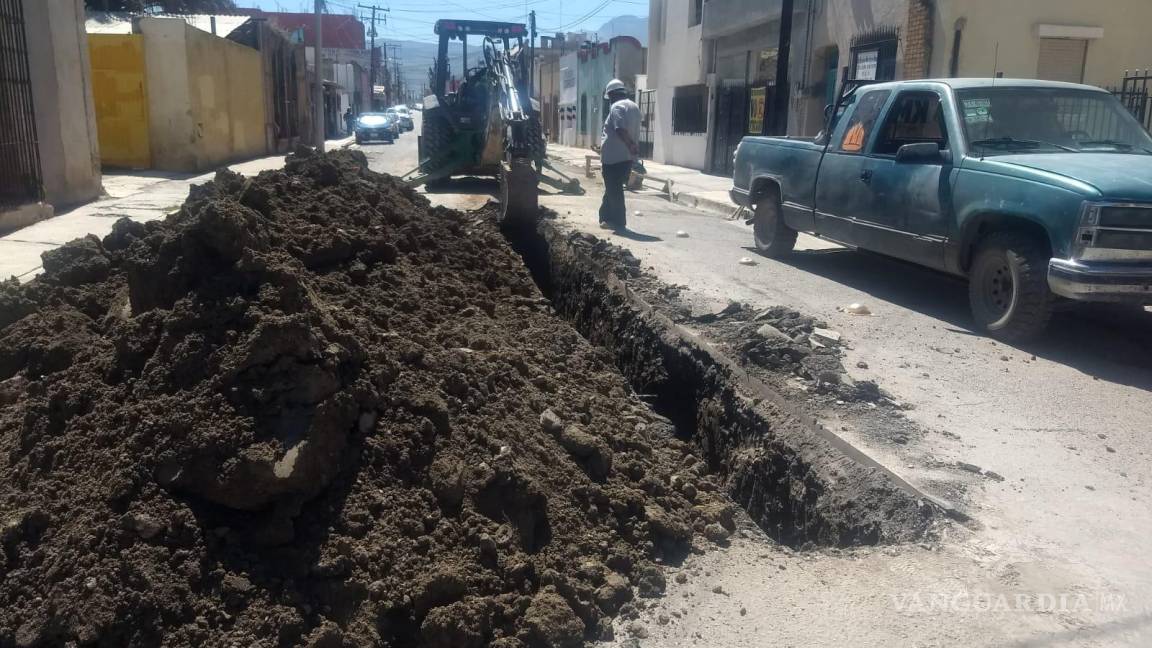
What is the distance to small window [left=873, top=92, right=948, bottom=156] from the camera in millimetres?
8531

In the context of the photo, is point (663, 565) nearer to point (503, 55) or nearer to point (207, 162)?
point (503, 55)

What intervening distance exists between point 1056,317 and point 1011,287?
3.22ft

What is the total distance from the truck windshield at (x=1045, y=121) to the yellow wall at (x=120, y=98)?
18576 mm

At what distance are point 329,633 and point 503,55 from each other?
13.4 metres

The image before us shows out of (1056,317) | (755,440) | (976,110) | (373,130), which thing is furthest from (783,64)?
(373,130)

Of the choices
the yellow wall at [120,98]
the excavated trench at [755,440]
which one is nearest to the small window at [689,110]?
the yellow wall at [120,98]

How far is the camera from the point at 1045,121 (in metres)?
7.68

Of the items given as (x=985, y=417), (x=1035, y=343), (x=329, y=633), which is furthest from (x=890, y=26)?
(x=329, y=633)

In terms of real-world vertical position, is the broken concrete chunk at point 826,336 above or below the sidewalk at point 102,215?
below

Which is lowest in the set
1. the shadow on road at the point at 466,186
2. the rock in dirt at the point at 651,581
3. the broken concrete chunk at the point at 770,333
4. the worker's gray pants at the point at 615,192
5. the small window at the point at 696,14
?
the rock in dirt at the point at 651,581

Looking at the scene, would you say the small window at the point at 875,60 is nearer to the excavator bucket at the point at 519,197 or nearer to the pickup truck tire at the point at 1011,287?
the excavator bucket at the point at 519,197

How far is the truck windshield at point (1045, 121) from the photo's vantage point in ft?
24.4

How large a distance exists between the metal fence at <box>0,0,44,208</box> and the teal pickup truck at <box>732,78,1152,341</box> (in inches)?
372

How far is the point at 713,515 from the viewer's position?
4312 millimetres
